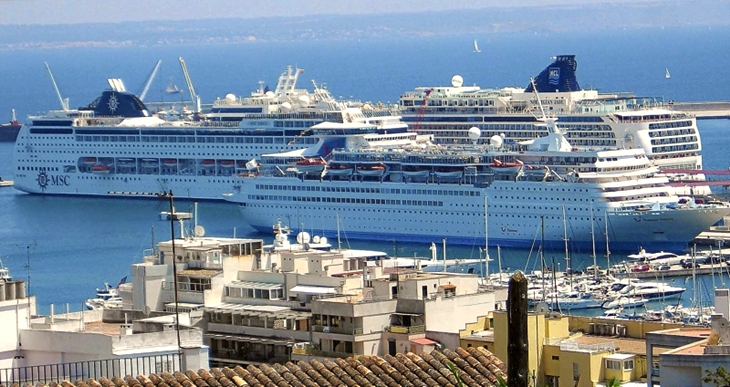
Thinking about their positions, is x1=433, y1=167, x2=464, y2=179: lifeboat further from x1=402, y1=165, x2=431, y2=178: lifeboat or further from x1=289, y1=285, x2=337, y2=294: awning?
x1=289, y1=285, x2=337, y2=294: awning

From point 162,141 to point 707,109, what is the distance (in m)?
38.1

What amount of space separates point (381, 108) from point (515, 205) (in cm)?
1580

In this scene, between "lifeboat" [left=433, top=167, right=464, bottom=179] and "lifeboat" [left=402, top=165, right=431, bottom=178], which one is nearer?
"lifeboat" [left=433, top=167, right=464, bottom=179]

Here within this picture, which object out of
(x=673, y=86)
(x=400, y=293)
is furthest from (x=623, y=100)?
(x=673, y=86)

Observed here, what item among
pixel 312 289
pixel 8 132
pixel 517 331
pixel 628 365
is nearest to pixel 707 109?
pixel 8 132

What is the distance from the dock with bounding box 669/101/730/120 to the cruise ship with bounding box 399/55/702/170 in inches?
1265

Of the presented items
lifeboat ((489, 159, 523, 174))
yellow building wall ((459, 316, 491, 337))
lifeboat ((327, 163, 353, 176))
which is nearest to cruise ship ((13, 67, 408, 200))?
lifeboat ((327, 163, 353, 176))

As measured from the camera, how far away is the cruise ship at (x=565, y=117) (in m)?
59.8

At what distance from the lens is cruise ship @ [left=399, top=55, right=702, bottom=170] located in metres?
59.8

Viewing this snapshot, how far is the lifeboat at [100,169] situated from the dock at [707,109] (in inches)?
1375

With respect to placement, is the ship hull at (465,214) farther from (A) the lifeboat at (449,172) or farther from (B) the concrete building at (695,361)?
(B) the concrete building at (695,361)

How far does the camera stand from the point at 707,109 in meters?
101

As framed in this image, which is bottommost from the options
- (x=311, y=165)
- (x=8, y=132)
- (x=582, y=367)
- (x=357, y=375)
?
(x=582, y=367)

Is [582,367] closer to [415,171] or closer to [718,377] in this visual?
[718,377]
